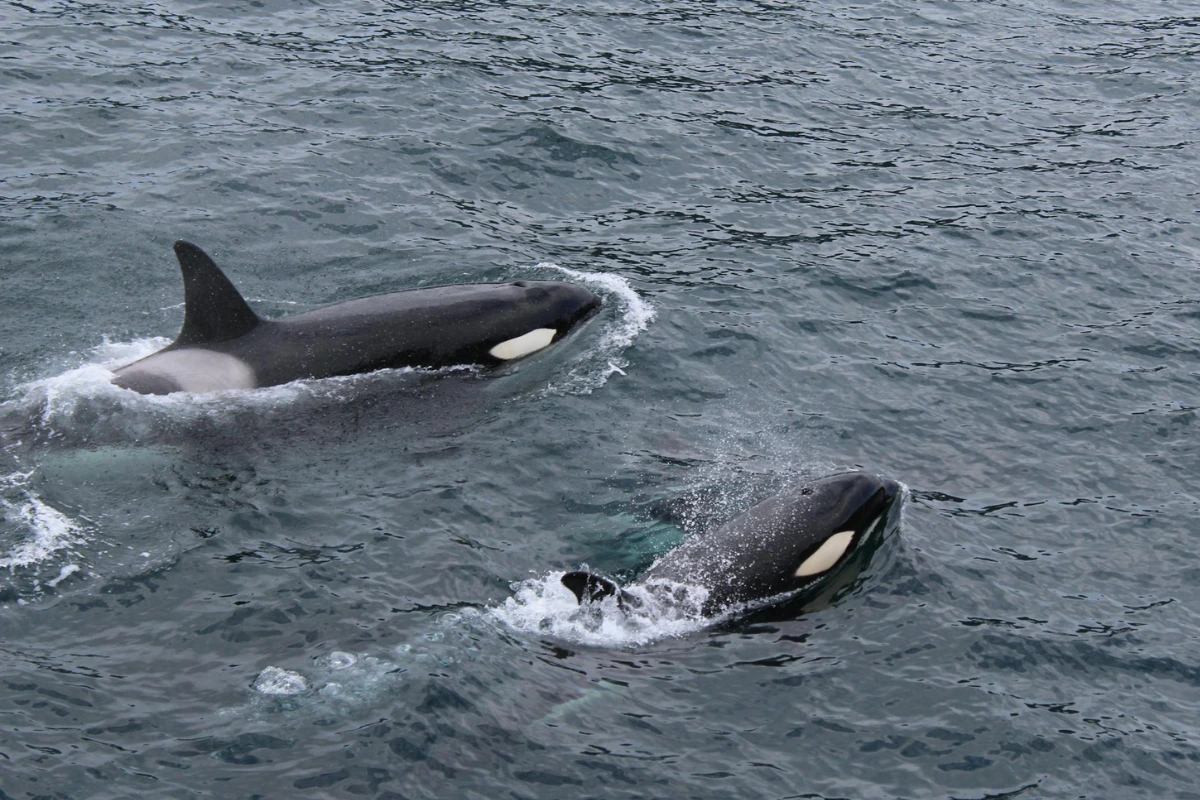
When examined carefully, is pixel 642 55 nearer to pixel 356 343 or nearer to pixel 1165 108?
pixel 1165 108

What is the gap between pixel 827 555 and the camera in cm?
1518

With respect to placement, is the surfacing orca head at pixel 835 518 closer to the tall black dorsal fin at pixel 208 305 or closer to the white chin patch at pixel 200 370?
the white chin patch at pixel 200 370

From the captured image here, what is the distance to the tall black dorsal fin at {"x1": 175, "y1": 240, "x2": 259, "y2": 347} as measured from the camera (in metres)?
17.5

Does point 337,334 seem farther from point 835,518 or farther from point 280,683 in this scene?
point 835,518

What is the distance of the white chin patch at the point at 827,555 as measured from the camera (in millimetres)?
15023

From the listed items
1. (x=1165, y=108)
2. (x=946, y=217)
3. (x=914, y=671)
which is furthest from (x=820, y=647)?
(x=1165, y=108)

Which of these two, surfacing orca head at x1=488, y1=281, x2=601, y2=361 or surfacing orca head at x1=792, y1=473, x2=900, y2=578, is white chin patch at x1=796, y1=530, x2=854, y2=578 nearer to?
surfacing orca head at x1=792, y1=473, x2=900, y2=578

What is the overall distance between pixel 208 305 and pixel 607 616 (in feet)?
24.9

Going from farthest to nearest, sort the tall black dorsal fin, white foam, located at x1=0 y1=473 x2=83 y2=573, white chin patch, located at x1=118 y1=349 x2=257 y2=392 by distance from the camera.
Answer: white chin patch, located at x1=118 y1=349 x2=257 y2=392 < the tall black dorsal fin < white foam, located at x1=0 y1=473 x2=83 y2=573

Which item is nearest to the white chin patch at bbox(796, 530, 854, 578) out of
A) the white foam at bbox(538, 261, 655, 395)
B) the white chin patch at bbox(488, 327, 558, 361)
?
the white foam at bbox(538, 261, 655, 395)

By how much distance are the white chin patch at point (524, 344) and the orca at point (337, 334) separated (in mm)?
15

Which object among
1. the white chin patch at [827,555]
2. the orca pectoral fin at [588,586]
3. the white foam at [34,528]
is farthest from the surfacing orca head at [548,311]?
the white foam at [34,528]

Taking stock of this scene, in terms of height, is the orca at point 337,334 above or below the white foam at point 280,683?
above

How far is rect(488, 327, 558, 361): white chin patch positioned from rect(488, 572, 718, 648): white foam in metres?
5.57
